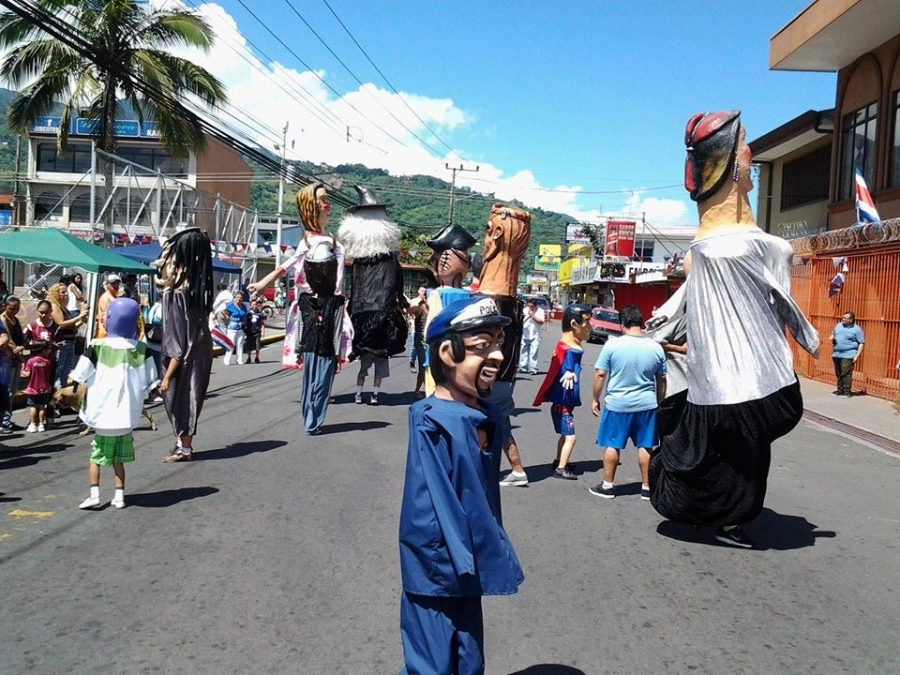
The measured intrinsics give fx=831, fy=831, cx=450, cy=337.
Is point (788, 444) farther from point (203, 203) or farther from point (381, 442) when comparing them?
point (203, 203)

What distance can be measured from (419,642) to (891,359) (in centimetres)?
1569

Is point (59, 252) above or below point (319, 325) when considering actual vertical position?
above

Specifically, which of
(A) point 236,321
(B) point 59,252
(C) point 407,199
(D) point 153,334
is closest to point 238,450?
(D) point 153,334

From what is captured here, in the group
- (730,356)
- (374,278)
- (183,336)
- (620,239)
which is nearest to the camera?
(730,356)

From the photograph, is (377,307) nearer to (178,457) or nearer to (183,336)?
(183,336)

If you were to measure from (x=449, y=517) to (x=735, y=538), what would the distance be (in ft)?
11.9

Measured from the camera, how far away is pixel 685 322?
20.0ft

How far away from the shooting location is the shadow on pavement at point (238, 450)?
7953 millimetres

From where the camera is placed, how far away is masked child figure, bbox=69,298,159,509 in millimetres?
5930

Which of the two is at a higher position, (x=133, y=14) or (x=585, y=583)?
(x=133, y=14)

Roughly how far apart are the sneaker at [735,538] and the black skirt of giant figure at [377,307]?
20.1 feet

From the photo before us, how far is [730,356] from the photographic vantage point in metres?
5.55

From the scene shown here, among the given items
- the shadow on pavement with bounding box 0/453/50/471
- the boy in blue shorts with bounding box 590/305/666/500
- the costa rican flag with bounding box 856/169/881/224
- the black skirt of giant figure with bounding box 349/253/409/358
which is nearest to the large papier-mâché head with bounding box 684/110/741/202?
the boy in blue shorts with bounding box 590/305/666/500

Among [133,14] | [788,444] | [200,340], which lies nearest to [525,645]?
[200,340]
